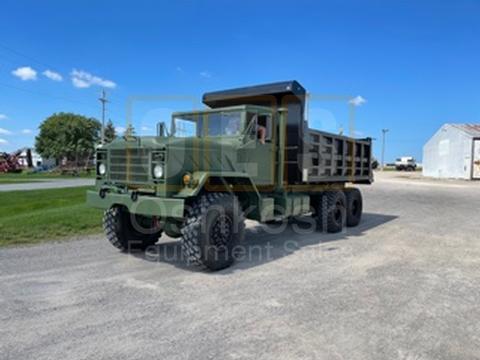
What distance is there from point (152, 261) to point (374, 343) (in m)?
3.74

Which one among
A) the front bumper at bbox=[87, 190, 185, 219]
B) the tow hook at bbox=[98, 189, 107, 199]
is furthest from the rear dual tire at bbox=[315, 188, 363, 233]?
the tow hook at bbox=[98, 189, 107, 199]

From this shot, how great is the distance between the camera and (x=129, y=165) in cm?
578

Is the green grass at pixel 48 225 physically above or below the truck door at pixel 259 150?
below

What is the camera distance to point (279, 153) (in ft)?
23.6

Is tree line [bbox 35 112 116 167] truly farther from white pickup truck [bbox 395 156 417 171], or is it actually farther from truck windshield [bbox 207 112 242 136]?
truck windshield [bbox 207 112 242 136]

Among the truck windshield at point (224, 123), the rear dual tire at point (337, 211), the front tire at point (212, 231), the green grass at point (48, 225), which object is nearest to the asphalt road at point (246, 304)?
the front tire at point (212, 231)

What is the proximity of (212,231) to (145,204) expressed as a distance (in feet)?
3.45

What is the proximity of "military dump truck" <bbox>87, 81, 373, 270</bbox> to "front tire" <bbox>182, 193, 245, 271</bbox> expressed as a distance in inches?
0.6

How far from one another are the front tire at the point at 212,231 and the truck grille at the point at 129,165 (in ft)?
3.05

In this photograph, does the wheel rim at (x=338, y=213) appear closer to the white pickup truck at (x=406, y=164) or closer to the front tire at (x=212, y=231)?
the front tire at (x=212, y=231)

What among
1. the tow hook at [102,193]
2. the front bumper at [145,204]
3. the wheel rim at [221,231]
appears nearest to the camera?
the front bumper at [145,204]

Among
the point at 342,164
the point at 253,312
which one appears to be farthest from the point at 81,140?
the point at 253,312

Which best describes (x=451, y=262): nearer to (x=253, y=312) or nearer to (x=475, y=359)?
(x=475, y=359)

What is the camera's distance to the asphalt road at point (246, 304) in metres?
3.29
